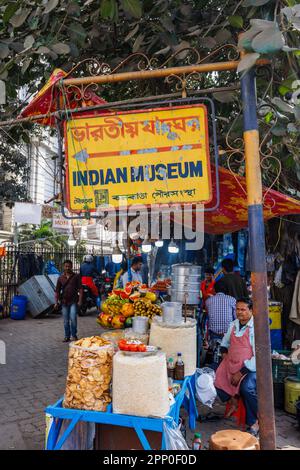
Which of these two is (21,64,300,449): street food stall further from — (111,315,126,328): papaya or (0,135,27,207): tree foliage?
(0,135,27,207): tree foliage

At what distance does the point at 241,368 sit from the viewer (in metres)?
4.71

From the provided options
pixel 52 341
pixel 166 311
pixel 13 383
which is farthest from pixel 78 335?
pixel 166 311

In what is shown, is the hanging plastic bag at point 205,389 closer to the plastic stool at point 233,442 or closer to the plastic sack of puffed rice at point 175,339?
the plastic sack of puffed rice at point 175,339

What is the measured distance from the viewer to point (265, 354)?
8.18 ft

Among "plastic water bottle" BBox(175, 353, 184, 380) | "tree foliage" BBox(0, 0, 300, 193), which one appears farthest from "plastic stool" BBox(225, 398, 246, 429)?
"tree foliage" BBox(0, 0, 300, 193)

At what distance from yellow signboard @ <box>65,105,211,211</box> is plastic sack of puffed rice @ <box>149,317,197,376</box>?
1.39 m

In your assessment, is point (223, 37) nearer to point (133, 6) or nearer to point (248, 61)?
point (133, 6)

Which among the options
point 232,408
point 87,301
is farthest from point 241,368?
point 87,301

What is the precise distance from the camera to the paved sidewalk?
4520 mm

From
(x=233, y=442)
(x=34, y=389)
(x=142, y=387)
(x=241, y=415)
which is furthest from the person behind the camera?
(x=34, y=389)

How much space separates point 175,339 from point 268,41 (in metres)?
2.61

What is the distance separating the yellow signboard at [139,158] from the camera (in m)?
2.88

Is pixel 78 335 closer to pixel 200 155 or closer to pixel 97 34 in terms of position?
pixel 97 34

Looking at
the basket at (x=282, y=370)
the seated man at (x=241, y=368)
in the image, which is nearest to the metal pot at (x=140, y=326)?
the seated man at (x=241, y=368)
